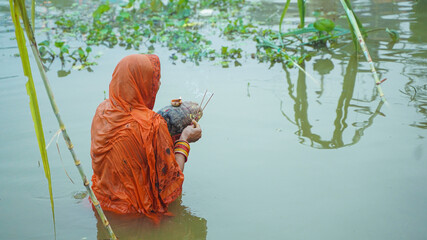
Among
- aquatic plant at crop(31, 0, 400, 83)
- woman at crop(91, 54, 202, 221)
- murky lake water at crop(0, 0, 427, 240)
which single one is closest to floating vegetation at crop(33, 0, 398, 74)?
aquatic plant at crop(31, 0, 400, 83)

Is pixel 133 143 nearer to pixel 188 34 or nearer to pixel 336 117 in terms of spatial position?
pixel 336 117

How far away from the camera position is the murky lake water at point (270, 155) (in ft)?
8.87

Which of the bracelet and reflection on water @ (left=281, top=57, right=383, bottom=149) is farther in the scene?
reflection on water @ (left=281, top=57, right=383, bottom=149)

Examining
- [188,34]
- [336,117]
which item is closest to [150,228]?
[336,117]

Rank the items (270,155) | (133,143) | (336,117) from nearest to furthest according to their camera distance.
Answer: (133,143)
(270,155)
(336,117)

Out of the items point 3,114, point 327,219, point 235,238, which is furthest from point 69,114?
point 327,219

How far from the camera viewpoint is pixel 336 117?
404 centimetres

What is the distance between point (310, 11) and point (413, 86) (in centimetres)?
401

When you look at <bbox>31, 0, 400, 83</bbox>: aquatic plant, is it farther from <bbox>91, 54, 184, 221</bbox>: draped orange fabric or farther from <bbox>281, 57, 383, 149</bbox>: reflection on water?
<bbox>91, 54, 184, 221</bbox>: draped orange fabric

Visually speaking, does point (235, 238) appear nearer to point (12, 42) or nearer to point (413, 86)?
point (413, 86)

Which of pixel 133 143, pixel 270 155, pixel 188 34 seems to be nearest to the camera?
pixel 133 143

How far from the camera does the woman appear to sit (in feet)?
7.91

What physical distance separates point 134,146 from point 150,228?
57cm

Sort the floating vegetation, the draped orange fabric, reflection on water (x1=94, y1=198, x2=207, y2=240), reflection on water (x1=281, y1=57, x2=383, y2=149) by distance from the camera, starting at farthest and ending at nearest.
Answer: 1. the floating vegetation
2. reflection on water (x1=281, y1=57, x2=383, y2=149)
3. reflection on water (x1=94, y1=198, x2=207, y2=240)
4. the draped orange fabric
